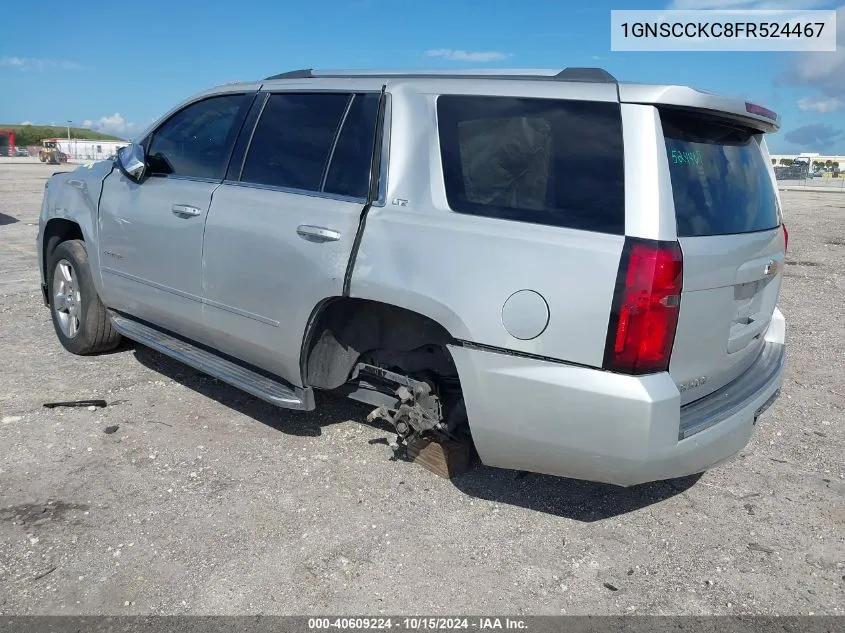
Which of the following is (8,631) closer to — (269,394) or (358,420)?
(269,394)

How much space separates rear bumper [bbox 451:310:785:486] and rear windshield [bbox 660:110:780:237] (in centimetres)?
67

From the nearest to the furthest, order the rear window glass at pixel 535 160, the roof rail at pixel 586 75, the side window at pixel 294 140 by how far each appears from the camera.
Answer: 1. the rear window glass at pixel 535 160
2. the roof rail at pixel 586 75
3. the side window at pixel 294 140

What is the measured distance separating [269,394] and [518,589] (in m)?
1.64

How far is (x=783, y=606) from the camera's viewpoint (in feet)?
9.32

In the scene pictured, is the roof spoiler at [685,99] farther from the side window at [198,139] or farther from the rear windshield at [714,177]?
the side window at [198,139]

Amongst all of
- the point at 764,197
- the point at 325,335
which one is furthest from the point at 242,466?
the point at 764,197

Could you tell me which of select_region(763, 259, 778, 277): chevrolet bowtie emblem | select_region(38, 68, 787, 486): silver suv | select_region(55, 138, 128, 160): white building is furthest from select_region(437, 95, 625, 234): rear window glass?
select_region(55, 138, 128, 160): white building

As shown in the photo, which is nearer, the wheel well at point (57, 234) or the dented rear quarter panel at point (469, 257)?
the dented rear quarter panel at point (469, 257)

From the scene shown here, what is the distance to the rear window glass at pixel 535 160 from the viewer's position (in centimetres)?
279

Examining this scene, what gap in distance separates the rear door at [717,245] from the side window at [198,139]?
2.59 meters

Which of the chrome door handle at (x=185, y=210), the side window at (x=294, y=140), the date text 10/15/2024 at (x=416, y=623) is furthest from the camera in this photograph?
the chrome door handle at (x=185, y=210)

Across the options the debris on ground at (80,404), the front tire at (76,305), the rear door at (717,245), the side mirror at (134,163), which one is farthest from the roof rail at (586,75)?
the front tire at (76,305)

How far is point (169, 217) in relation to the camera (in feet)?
14.2

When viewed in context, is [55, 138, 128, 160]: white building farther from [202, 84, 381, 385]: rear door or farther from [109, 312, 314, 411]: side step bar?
[202, 84, 381, 385]: rear door
